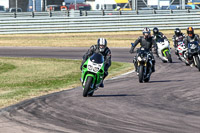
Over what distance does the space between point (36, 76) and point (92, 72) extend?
19.9 feet

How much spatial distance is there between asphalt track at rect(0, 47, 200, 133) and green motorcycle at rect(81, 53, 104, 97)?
28cm

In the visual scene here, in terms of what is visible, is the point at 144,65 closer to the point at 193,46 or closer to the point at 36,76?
the point at 193,46

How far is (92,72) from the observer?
11.0 metres

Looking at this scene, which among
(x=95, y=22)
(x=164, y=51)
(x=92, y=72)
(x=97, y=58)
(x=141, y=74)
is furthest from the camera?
(x=95, y=22)

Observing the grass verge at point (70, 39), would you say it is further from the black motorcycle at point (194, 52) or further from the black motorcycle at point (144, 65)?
the black motorcycle at point (144, 65)

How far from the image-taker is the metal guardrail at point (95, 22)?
3619 centimetres

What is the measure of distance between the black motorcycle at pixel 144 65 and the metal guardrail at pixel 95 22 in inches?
851

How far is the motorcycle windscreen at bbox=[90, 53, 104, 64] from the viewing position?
11.1 m

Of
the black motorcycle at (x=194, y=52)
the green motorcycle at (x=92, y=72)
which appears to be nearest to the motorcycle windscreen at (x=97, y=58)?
the green motorcycle at (x=92, y=72)

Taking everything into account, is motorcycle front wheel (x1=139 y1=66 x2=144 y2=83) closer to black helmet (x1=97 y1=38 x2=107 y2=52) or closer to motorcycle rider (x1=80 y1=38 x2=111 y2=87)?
motorcycle rider (x1=80 y1=38 x2=111 y2=87)

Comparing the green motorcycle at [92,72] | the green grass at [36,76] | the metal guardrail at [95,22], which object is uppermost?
the metal guardrail at [95,22]

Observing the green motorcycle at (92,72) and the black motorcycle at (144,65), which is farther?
the black motorcycle at (144,65)

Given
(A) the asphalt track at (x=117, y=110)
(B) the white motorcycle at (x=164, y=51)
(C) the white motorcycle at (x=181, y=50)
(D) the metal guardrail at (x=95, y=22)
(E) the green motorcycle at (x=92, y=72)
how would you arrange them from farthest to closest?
(D) the metal guardrail at (x=95, y=22), (B) the white motorcycle at (x=164, y=51), (C) the white motorcycle at (x=181, y=50), (E) the green motorcycle at (x=92, y=72), (A) the asphalt track at (x=117, y=110)

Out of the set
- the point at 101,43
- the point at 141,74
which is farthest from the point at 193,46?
the point at 101,43
